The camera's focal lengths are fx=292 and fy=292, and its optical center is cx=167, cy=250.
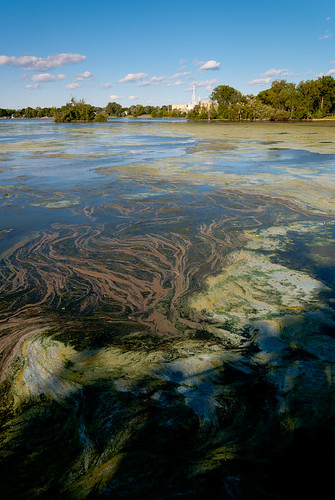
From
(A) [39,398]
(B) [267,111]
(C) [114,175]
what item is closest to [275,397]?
(A) [39,398]

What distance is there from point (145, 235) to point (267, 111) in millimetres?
64012

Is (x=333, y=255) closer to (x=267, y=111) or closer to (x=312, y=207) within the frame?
(x=312, y=207)

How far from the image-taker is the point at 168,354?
Result: 90.4 inches

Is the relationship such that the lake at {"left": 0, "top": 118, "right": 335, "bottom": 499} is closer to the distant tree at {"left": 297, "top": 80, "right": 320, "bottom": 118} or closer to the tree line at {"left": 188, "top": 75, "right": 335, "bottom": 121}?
the tree line at {"left": 188, "top": 75, "right": 335, "bottom": 121}

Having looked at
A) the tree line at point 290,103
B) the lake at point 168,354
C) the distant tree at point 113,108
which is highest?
the distant tree at point 113,108

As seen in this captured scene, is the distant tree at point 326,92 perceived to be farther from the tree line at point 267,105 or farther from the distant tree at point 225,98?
the distant tree at point 225,98

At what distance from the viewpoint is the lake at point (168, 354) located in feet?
4.71

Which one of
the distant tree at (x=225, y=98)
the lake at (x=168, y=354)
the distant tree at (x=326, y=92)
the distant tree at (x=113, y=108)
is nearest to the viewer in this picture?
the lake at (x=168, y=354)

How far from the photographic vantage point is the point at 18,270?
3.74 m

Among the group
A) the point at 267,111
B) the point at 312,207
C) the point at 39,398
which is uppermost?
the point at 267,111

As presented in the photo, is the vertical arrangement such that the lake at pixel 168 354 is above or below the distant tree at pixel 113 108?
below

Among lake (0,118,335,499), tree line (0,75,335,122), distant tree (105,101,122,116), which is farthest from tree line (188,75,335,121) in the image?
distant tree (105,101,122,116)

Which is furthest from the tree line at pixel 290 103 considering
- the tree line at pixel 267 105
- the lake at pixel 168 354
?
the lake at pixel 168 354

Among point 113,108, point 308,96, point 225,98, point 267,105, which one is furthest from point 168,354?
point 113,108
